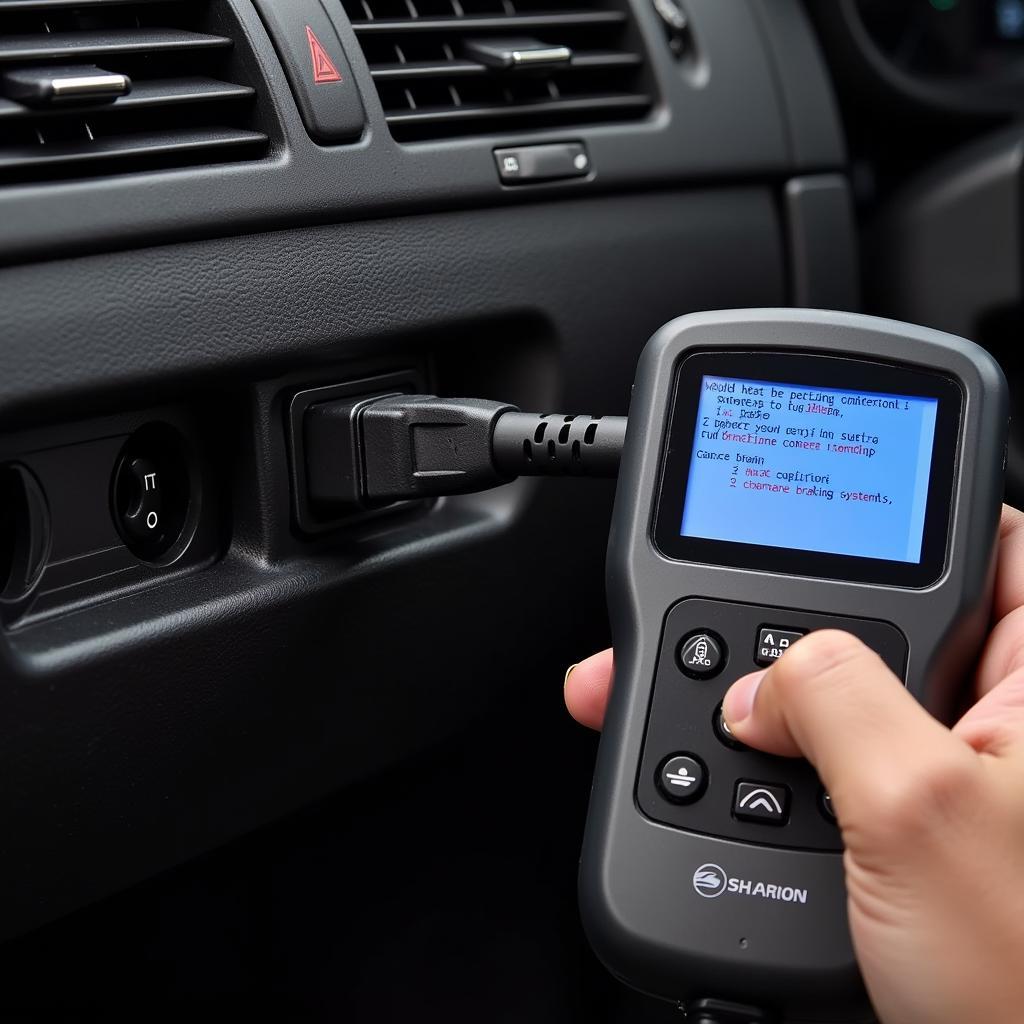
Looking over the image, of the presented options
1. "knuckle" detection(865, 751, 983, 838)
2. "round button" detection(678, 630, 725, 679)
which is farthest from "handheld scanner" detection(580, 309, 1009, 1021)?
"knuckle" detection(865, 751, 983, 838)

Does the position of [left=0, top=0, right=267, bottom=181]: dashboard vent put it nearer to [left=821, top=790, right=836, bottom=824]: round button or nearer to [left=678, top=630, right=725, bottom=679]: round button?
[left=678, top=630, right=725, bottom=679]: round button

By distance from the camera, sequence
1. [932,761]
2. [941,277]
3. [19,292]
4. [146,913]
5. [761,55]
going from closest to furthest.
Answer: [932,761]
[19,292]
[146,913]
[761,55]
[941,277]

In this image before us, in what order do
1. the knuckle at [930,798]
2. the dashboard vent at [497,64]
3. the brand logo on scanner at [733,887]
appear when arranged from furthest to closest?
the dashboard vent at [497,64]
the brand logo on scanner at [733,887]
the knuckle at [930,798]

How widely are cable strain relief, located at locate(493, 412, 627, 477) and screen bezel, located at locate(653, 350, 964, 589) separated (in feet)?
0.14

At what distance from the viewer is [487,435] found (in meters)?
0.89

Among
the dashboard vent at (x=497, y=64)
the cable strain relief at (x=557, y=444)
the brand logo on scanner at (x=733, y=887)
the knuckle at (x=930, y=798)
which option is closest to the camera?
the knuckle at (x=930, y=798)

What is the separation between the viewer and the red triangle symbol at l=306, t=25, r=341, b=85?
0.88 meters

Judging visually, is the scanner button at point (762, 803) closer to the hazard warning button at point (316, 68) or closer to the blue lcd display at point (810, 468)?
the blue lcd display at point (810, 468)

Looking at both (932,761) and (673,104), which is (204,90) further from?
(932,761)

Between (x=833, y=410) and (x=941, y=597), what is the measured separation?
11 centimetres

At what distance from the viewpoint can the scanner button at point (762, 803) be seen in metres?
0.73

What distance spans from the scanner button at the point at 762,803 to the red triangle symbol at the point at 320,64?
46 centimetres

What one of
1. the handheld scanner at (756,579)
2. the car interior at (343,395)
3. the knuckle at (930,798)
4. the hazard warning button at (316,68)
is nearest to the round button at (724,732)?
the handheld scanner at (756,579)

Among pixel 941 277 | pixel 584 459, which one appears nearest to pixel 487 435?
pixel 584 459
